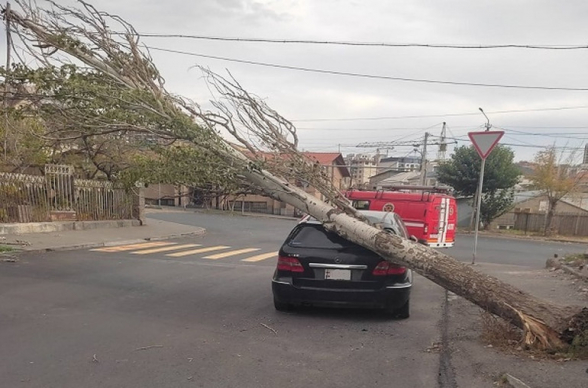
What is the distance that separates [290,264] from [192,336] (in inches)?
60.8

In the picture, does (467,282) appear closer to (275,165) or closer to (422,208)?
(275,165)

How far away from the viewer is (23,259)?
10.7 m

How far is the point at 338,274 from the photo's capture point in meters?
6.04

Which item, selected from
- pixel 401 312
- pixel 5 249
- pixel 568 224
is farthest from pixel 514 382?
pixel 568 224

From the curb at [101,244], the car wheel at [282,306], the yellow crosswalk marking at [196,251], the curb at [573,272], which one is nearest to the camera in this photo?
the car wheel at [282,306]

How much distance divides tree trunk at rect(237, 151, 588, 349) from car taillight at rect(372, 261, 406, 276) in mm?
91

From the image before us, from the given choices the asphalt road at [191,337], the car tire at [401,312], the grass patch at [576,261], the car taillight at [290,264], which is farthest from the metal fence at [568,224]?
the car taillight at [290,264]

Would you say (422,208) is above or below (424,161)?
below

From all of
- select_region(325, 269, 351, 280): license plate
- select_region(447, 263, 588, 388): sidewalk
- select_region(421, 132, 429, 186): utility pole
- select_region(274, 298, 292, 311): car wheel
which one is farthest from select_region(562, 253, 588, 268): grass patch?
select_region(421, 132, 429, 186): utility pole

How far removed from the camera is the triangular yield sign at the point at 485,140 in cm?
1014

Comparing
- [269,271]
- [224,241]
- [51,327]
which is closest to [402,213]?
[269,271]

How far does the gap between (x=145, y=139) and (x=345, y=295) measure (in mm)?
4639

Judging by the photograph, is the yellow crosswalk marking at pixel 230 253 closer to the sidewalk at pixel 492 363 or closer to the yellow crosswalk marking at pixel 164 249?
the yellow crosswalk marking at pixel 164 249

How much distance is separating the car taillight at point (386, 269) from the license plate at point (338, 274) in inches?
13.1
